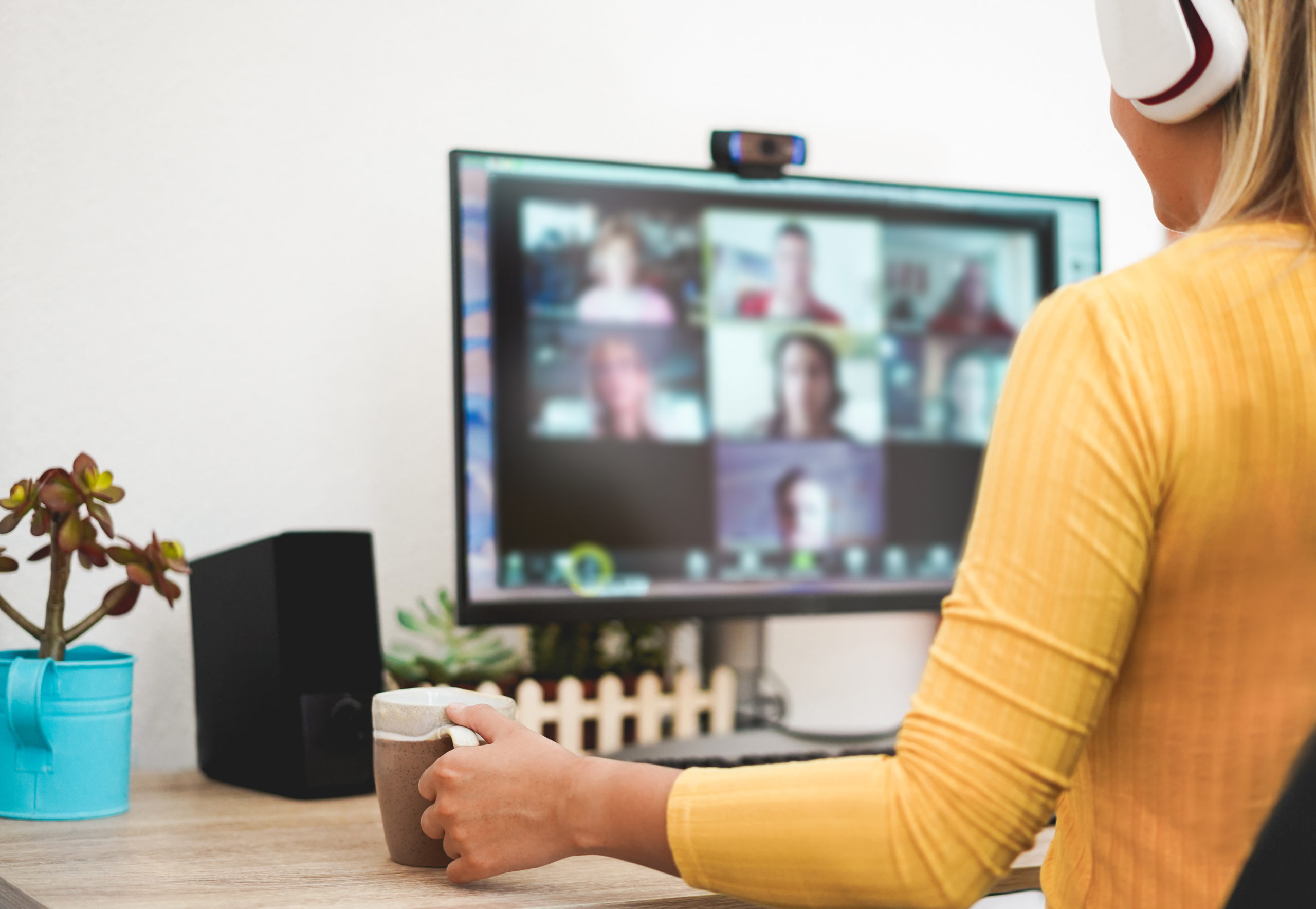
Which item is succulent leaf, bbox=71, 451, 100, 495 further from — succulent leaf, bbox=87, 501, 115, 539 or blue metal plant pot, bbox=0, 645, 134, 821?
blue metal plant pot, bbox=0, 645, 134, 821

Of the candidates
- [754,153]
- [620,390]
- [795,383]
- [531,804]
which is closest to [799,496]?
[795,383]

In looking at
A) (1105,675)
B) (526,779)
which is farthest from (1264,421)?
(526,779)

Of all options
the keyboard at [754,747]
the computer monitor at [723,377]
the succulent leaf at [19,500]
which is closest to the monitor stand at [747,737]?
the keyboard at [754,747]

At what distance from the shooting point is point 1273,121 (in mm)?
549

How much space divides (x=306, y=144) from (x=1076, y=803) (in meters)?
1.02

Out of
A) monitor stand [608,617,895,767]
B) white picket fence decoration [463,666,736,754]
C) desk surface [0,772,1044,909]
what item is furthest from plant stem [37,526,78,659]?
monitor stand [608,617,895,767]

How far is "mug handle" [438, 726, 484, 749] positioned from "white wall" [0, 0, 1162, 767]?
1.92 feet

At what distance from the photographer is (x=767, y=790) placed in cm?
55

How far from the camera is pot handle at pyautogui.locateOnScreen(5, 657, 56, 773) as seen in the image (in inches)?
33.6

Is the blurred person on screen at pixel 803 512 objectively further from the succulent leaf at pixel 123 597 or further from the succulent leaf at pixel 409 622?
the succulent leaf at pixel 123 597

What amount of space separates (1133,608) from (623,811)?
266 mm

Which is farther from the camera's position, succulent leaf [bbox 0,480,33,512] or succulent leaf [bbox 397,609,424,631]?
succulent leaf [bbox 397,609,424,631]

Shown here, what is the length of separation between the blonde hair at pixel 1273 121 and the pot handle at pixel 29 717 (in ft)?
2.74

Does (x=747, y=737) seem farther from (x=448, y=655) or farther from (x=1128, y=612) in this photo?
(x=1128, y=612)
